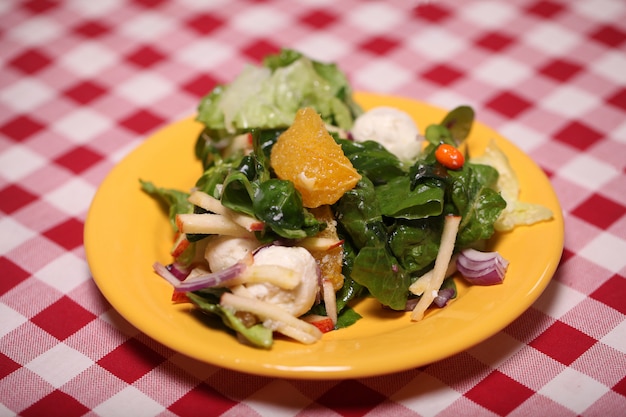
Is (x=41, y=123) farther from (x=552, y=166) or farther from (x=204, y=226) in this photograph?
(x=552, y=166)

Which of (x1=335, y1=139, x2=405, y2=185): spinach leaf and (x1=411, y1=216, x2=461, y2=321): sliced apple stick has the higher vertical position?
(x1=335, y1=139, x2=405, y2=185): spinach leaf

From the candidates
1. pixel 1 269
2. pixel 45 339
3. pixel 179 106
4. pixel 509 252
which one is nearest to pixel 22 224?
pixel 1 269

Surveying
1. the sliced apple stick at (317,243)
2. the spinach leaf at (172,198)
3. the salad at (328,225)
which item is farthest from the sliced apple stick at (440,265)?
the spinach leaf at (172,198)

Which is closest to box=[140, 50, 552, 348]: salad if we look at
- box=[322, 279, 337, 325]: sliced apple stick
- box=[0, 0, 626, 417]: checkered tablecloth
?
box=[322, 279, 337, 325]: sliced apple stick

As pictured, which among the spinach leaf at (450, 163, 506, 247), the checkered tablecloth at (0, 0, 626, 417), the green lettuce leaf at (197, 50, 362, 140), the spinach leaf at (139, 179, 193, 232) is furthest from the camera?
the green lettuce leaf at (197, 50, 362, 140)

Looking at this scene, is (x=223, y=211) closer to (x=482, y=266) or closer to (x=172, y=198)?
(x=172, y=198)

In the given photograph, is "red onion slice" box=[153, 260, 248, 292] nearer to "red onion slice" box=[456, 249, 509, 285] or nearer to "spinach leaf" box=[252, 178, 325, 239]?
"spinach leaf" box=[252, 178, 325, 239]
